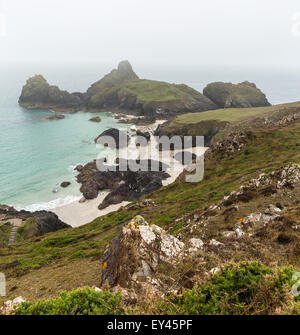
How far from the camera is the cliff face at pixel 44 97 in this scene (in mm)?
149125

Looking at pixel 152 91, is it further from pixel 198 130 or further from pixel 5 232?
pixel 5 232

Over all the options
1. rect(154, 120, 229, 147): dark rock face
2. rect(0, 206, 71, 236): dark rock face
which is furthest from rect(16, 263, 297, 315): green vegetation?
rect(154, 120, 229, 147): dark rock face

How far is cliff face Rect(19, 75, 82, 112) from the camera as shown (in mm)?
149125

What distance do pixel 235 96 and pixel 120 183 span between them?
11723 centimetres

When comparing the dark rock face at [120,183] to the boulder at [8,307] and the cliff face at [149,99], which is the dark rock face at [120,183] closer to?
the boulder at [8,307]

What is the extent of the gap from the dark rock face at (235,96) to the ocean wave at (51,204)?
120294 mm

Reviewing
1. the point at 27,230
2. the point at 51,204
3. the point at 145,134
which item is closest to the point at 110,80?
the point at 145,134

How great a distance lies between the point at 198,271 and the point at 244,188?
44.6 ft

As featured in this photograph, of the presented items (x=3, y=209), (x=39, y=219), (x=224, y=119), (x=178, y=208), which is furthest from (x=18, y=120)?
(x=178, y=208)

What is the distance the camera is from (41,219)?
38594 mm

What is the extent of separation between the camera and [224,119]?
3469 inches

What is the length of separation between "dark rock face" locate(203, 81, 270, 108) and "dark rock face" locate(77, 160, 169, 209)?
324ft
